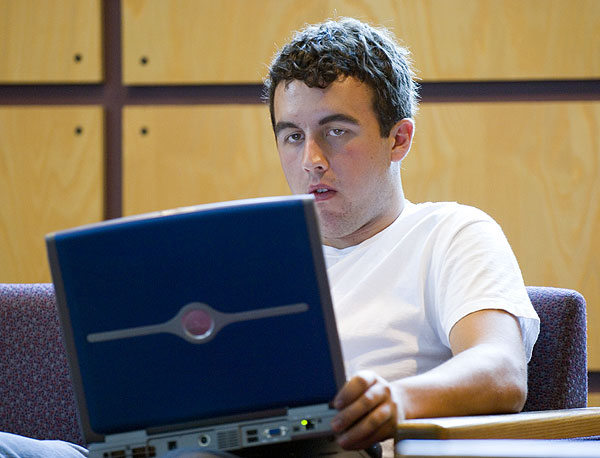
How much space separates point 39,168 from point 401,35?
1060 millimetres

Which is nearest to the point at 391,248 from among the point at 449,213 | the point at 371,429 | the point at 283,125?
the point at 449,213

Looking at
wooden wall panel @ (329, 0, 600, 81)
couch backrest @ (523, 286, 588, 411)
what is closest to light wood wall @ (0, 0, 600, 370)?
wooden wall panel @ (329, 0, 600, 81)

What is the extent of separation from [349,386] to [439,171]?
1.25 metres

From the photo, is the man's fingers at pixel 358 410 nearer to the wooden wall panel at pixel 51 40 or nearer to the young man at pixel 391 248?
the young man at pixel 391 248

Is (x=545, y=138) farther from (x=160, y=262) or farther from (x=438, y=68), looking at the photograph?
(x=160, y=262)

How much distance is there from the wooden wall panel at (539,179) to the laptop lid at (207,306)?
1239 millimetres

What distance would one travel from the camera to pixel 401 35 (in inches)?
78.1

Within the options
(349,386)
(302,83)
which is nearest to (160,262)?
(349,386)

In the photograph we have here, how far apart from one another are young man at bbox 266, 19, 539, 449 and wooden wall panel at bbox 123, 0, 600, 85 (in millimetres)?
443

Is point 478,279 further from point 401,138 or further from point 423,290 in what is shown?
point 401,138

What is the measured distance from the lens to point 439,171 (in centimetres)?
198

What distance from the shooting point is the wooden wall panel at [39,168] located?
6.59 feet

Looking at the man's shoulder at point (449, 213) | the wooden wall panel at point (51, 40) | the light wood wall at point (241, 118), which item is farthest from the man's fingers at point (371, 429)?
the wooden wall panel at point (51, 40)

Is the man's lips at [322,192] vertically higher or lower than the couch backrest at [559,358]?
higher
